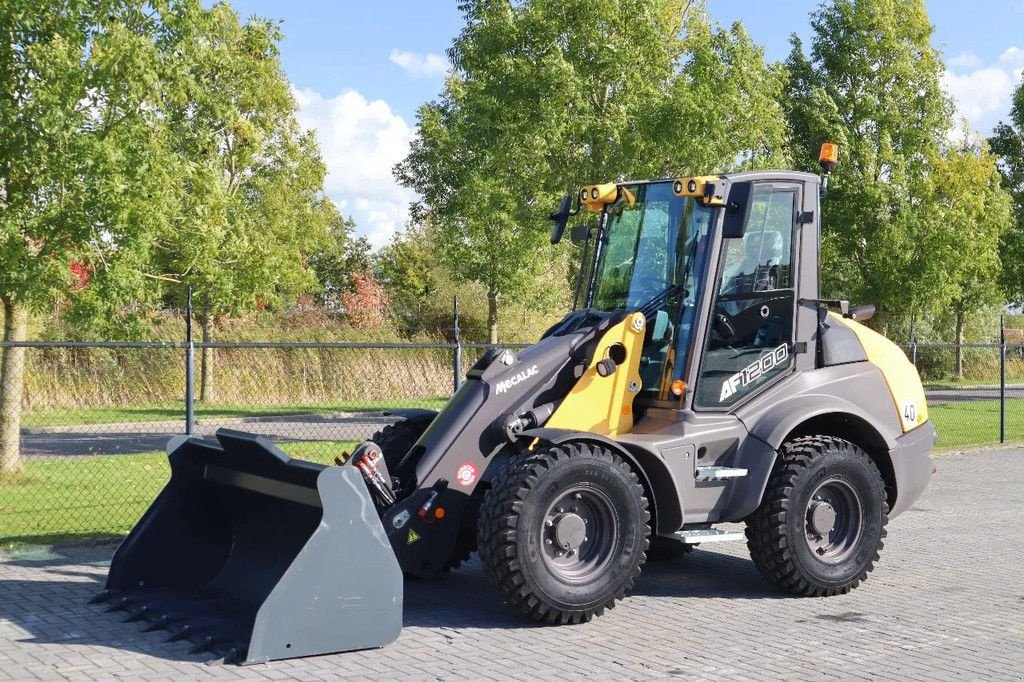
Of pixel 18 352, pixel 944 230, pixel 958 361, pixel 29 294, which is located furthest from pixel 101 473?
pixel 958 361

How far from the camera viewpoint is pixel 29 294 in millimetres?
11992

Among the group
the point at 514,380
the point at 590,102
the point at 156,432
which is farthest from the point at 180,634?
the point at 590,102

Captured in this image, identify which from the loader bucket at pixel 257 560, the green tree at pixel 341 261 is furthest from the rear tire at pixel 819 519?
the green tree at pixel 341 261

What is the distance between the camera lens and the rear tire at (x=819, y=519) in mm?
8062

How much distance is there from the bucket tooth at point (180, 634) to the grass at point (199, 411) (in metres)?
12.3

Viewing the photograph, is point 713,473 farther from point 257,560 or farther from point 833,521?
point 257,560

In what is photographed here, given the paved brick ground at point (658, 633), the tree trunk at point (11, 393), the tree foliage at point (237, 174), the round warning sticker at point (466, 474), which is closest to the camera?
the paved brick ground at point (658, 633)

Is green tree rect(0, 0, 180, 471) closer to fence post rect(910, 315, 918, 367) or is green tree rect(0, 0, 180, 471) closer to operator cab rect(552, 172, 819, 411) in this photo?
operator cab rect(552, 172, 819, 411)

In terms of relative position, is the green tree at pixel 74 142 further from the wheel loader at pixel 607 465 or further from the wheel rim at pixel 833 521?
the wheel rim at pixel 833 521

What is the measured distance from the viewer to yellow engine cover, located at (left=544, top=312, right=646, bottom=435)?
788 centimetres

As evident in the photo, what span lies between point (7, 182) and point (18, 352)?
1.87 meters

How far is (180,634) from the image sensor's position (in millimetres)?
6801

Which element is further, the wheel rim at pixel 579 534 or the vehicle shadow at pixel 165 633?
the wheel rim at pixel 579 534

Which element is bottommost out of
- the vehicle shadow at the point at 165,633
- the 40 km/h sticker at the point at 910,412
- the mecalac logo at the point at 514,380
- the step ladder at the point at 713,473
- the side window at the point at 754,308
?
the vehicle shadow at the point at 165,633
